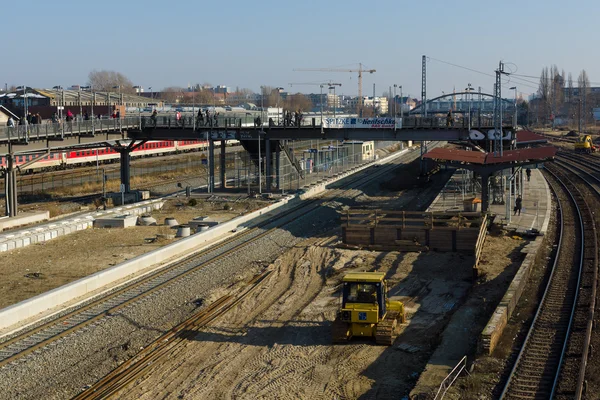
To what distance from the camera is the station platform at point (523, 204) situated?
3222 cm

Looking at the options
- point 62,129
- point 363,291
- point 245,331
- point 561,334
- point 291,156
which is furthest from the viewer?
point 291,156

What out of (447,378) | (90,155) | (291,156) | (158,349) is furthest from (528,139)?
(447,378)

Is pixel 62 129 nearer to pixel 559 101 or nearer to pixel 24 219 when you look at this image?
pixel 24 219

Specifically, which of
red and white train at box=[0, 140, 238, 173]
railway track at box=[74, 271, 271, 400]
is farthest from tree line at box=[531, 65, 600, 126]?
railway track at box=[74, 271, 271, 400]

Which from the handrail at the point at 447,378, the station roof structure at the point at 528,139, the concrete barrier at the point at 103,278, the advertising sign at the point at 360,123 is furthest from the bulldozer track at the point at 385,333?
the station roof structure at the point at 528,139

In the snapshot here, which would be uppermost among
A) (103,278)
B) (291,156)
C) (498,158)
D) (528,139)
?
(528,139)

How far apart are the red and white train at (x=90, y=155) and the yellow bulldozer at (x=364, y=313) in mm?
37115

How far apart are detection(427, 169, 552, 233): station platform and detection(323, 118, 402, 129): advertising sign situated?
5.20 metres

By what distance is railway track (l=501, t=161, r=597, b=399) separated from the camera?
45.9 ft

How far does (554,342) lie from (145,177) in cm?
4731

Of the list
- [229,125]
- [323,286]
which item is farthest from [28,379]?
[229,125]

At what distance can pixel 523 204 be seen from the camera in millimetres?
39250

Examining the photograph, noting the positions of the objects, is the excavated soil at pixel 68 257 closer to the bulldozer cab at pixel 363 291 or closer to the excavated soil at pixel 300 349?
the excavated soil at pixel 300 349

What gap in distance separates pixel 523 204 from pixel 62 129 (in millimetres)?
23643
